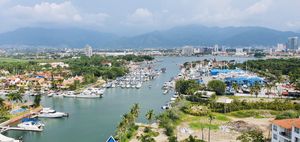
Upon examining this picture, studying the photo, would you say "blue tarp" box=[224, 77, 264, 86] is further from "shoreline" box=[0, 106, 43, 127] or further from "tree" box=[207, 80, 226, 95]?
"shoreline" box=[0, 106, 43, 127]

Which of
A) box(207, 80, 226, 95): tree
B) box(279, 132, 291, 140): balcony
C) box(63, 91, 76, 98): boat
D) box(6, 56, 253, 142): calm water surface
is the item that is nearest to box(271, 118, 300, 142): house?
box(279, 132, 291, 140): balcony

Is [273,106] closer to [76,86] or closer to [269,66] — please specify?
[76,86]

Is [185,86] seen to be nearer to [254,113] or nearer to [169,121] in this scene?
[254,113]

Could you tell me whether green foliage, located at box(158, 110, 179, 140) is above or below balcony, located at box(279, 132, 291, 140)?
below

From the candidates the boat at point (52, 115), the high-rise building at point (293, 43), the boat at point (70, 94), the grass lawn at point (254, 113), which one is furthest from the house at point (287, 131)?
the high-rise building at point (293, 43)

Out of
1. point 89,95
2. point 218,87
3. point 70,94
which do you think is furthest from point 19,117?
point 218,87

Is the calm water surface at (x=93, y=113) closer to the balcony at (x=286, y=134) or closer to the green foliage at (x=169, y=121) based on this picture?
the green foliage at (x=169, y=121)

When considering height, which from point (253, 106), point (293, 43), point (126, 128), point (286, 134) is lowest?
point (126, 128)
